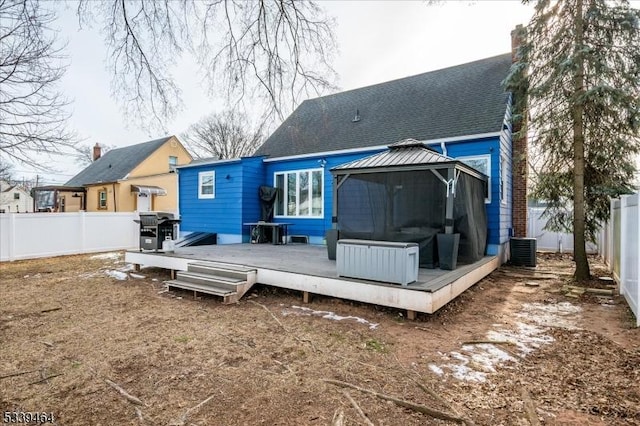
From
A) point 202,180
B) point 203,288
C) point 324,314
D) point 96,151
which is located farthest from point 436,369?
point 96,151

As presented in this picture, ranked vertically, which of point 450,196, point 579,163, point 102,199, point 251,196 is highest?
point 579,163

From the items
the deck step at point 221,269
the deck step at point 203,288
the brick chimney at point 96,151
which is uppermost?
the brick chimney at point 96,151

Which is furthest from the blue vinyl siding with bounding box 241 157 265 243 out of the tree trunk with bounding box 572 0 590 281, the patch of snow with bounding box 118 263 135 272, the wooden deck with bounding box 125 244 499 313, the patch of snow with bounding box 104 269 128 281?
the tree trunk with bounding box 572 0 590 281

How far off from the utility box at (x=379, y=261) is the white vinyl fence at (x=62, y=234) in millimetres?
A: 10551

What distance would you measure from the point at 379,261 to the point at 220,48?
3.34 meters

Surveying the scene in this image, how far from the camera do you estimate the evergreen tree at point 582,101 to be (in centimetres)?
636

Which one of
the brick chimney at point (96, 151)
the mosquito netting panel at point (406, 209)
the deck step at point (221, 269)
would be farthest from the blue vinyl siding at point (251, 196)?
the brick chimney at point (96, 151)

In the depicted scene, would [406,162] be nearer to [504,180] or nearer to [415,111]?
[504,180]

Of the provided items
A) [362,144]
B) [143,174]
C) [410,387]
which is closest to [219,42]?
[410,387]

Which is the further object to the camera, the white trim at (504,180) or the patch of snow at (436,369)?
the white trim at (504,180)

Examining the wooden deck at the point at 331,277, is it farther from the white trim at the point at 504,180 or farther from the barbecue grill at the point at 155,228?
the white trim at the point at 504,180

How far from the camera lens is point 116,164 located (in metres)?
22.7

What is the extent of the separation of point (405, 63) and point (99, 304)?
6.00 metres

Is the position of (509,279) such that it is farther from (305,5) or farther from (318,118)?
(318,118)
